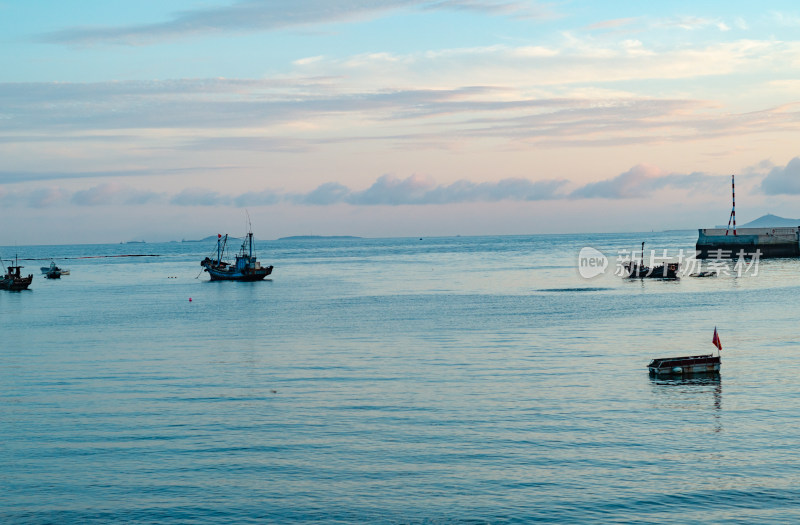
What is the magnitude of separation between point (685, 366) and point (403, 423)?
824 inches

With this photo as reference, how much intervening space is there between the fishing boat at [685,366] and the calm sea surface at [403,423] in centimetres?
182

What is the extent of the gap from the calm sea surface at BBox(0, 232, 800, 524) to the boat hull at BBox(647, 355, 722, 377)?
1819 mm

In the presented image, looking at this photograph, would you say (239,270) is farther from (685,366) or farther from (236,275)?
(685,366)

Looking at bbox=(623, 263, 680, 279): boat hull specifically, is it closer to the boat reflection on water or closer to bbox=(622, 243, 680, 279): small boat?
bbox=(622, 243, 680, 279): small boat

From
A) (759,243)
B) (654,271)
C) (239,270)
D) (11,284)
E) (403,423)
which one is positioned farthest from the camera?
(759,243)

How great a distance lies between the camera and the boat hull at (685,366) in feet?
159

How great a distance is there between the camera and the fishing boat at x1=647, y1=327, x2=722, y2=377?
159 feet

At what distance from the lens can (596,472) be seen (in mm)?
30109

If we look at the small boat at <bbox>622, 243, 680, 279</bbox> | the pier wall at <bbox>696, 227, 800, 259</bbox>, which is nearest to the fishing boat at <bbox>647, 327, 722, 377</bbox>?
the small boat at <bbox>622, 243, 680, 279</bbox>

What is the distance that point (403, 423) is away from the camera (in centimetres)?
3766

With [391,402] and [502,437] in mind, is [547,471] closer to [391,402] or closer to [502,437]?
[502,437]

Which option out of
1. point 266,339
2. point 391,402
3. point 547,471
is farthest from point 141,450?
point 266,339

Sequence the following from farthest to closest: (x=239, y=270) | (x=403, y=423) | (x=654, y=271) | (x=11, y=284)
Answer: (x=239, y=270) → (x=11, y=284) → (x=654, y=271) → (x=403, y=423)

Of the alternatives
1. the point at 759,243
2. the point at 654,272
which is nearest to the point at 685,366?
the point at 654,272
